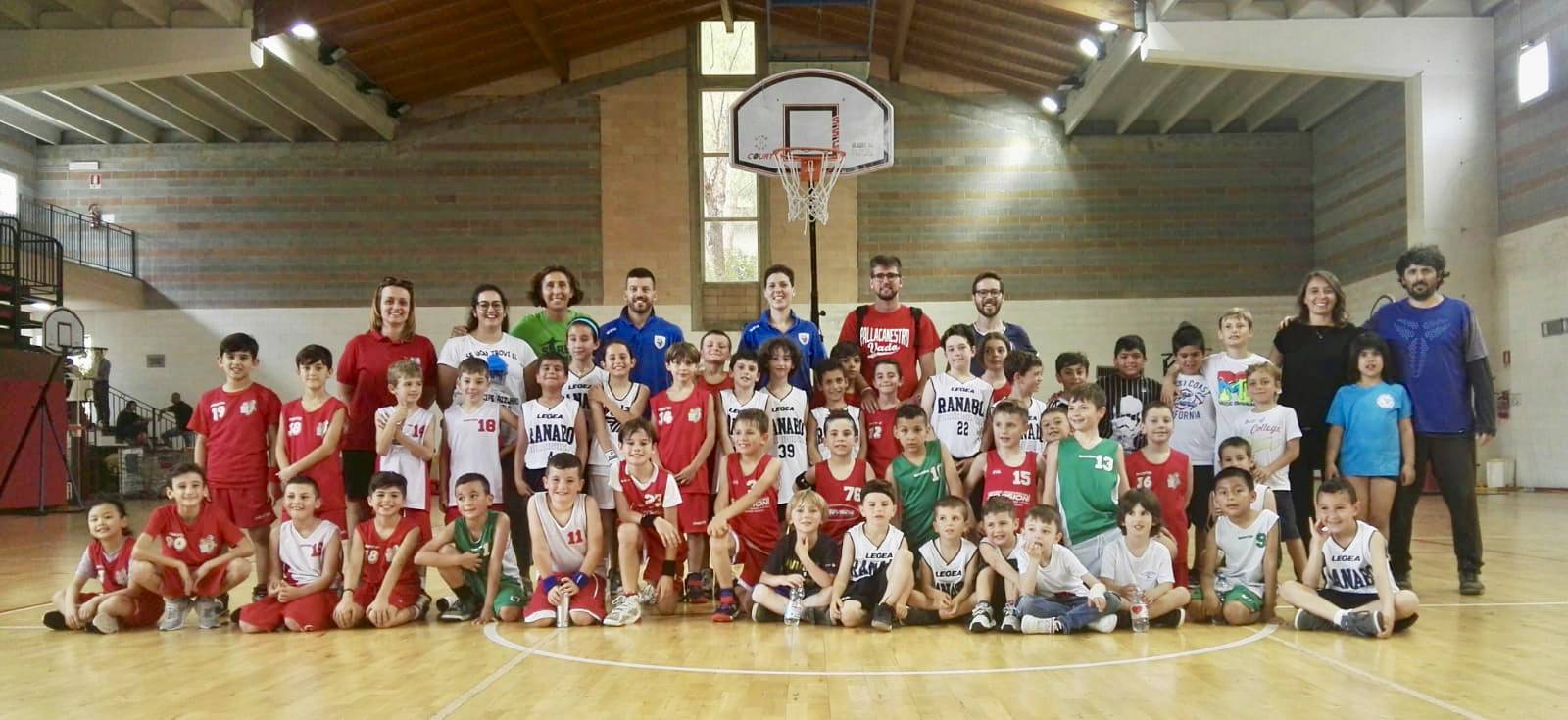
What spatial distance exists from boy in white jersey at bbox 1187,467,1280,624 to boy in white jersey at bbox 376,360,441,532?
416 centimetres

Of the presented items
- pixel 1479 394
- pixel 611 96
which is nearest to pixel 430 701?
pixel 1479 394

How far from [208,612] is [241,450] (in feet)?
2.99

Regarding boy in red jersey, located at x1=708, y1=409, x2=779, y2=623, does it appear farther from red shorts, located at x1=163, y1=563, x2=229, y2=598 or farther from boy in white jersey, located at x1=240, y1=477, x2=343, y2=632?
red shorts, located at x1=163, y1=563, x2=229, y2=598

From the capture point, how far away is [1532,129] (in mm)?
14688

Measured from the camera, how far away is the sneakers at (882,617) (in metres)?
5.60

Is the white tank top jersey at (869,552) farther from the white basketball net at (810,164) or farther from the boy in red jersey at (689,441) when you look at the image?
the white basketball net at (810,164)

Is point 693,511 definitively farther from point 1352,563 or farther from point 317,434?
point 1352,563

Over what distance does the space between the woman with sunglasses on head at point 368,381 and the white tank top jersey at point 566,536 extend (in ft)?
3.82

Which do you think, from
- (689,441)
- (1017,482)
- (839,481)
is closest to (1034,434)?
(1017,482)

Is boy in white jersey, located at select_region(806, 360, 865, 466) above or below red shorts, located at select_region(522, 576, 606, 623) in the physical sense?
above

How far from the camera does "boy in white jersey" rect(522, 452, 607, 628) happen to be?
5.88m

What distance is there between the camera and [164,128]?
20.0 metres

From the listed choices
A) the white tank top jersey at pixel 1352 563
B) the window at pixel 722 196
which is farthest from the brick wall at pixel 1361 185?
the white tank top jersey at pixel 1352 563

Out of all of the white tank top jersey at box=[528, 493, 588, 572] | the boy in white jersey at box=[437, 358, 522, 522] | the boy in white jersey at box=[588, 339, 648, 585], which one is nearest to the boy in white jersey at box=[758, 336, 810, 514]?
the boy in white jersey at box=[588, 339, 648, 585]
